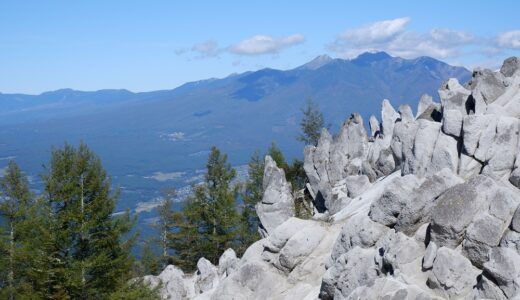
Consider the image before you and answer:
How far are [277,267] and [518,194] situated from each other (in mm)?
13602

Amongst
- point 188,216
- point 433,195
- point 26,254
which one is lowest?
point 188,216

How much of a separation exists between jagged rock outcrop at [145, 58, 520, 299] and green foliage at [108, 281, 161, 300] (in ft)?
14.0

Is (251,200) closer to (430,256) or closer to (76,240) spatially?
(76,240)

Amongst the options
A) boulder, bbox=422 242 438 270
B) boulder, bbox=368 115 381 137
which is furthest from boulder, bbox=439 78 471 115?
boulder, bbox=368 115 381 137

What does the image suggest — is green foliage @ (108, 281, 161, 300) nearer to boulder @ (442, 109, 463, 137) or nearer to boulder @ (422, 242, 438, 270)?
boulder @ (422, 242, 438, 270)

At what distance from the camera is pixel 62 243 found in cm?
3162

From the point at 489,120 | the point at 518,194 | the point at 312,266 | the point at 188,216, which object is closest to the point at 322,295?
the point at 312,266

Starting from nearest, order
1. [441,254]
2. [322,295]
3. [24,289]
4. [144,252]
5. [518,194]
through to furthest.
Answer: [441,254], [518,194], [322,295], [24,289], [144,252]

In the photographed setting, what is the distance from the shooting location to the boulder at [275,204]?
5144 centimetres

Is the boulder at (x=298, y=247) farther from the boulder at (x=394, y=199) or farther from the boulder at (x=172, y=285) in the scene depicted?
the boulder at (x=172, y=285)

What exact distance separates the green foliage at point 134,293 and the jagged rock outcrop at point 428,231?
4.26 metres

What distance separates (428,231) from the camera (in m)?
→ 25.1

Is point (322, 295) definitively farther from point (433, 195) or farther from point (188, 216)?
point (188, 216)

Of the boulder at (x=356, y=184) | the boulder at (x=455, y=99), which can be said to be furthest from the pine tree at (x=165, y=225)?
the boulder at (x=455, y=99)
